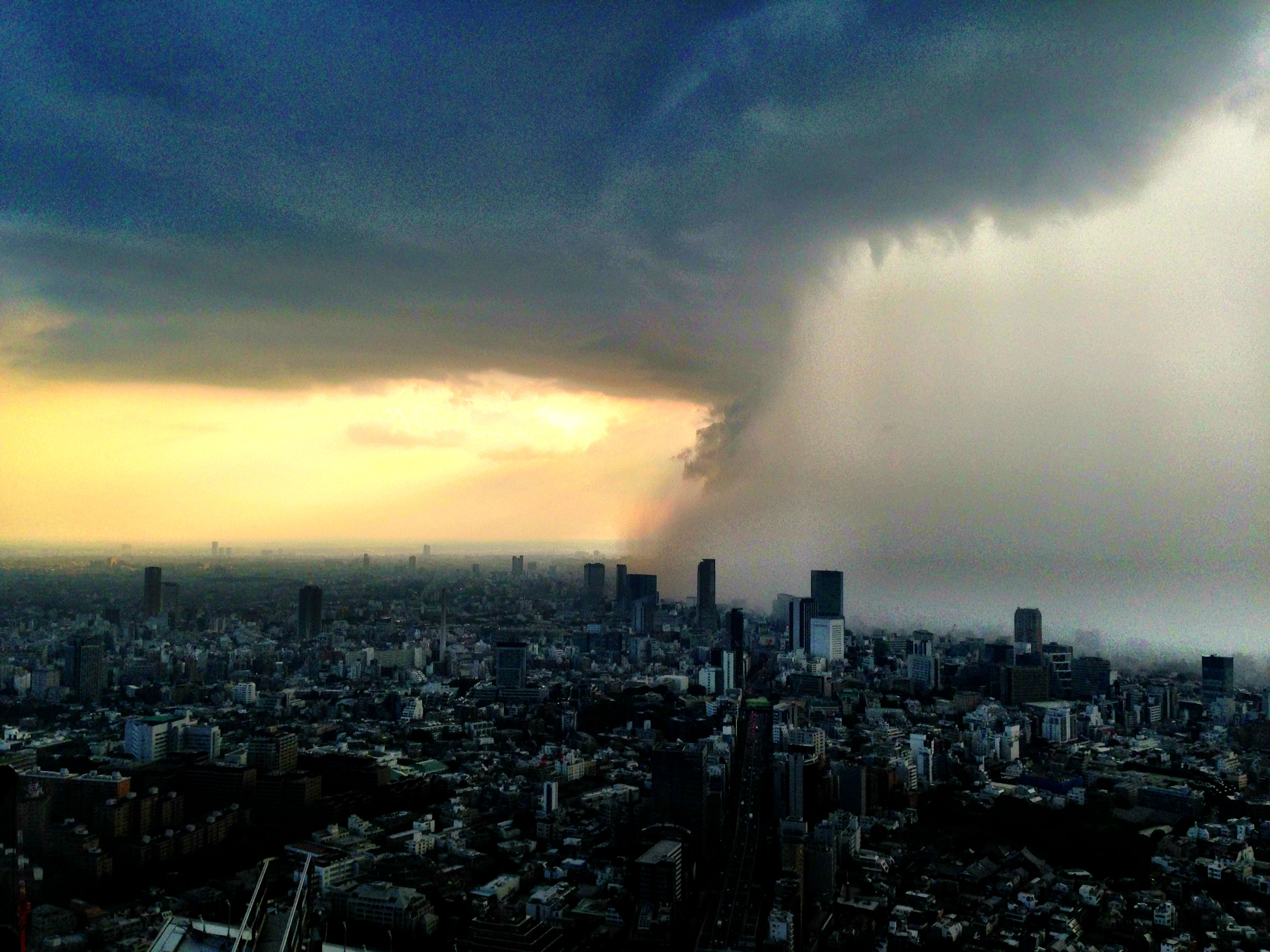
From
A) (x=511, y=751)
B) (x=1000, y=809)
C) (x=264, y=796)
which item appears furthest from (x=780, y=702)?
(x=264, y=796)

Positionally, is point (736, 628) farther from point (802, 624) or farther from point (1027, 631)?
point (1027, 631)

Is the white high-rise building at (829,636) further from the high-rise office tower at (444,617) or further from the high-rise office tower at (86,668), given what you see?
the high-rise office tower at (86,668)

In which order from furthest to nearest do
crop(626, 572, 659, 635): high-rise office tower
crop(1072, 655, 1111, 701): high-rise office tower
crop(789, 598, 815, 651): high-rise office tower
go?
1. crop(626, 572, 659, 635): high-rise office tower
2. crop(789, 598, 815, 651): high-rise office tower
3. crop(1072, 655, 1111, 701): high-rise office tower

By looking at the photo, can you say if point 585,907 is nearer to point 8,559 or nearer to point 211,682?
point 8,559

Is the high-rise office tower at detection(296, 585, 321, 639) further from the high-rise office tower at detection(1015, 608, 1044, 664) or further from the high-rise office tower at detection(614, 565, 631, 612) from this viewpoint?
the high-rise office tower at detection(1015, 608, 1044, 664)

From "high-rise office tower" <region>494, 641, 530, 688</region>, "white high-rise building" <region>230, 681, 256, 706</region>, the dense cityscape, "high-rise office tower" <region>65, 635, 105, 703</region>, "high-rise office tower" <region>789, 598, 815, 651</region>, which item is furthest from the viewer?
"high-rise office tower" <region>789, 598, 815, 651</region>

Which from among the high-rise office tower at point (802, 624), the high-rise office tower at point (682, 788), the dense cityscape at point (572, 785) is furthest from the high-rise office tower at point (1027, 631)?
the high-rise office tower at point (682, 788)

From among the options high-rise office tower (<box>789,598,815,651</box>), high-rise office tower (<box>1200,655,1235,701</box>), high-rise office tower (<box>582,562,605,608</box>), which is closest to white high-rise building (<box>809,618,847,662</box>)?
high-rise office tower (<box>789,598,815,651</box>)
